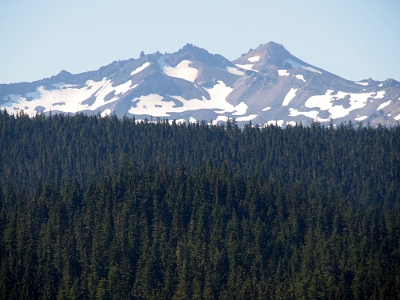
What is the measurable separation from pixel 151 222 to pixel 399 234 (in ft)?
156

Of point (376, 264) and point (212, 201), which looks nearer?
point (376, 264)

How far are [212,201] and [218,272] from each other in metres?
34.1

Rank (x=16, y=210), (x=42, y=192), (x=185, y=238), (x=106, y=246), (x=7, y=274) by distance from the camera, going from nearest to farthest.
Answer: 1. (x=7, y=274)
2. (x=106, y=246)
3. (x=185, y=238)
4. (x=16, y=210)
5. (x=42, y=192)

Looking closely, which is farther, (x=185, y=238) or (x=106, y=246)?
(x=185, y=238)

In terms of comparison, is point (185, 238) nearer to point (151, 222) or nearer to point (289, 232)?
point (151, 222)

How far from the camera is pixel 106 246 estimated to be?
438 ft

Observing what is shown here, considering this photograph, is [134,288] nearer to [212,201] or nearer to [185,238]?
[185,238]

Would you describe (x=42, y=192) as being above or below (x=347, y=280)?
above

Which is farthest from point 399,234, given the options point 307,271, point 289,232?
point 307,271

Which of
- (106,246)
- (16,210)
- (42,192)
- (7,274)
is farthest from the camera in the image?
(42,192)

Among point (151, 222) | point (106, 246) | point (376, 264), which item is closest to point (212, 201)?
point (151, 222)

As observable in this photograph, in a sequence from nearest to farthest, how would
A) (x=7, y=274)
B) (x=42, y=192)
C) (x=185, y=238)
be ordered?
1. (x=7, y=274)
2. (x=185, y=238)
3. (x=42, y=192)

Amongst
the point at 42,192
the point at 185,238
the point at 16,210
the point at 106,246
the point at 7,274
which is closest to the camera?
the point at 7,274

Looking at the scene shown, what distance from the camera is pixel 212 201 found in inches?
6289
